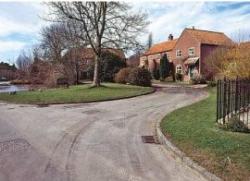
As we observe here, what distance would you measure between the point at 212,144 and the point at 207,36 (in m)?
38.1

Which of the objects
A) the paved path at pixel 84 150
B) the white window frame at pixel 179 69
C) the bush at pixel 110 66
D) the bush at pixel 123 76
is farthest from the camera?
the white window frame at pixel 179 69

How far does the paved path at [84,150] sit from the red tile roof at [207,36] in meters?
30.3

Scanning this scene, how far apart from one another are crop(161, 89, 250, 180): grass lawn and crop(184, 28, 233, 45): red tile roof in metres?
31.8

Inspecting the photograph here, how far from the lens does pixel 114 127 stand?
416 inches

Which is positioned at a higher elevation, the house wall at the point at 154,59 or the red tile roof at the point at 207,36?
the red tile roof at the point at 207,36

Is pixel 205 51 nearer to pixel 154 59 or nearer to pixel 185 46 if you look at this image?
pixel 185 46

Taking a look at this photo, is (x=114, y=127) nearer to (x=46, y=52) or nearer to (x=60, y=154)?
(x=60, y=154)

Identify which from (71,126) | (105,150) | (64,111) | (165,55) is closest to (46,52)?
(165,55)

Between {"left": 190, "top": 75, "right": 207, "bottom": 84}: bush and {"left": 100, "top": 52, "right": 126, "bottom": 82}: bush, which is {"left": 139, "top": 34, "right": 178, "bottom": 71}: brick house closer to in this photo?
{"left": 190, "top": 75, "right": 207, "bottom": 84}: bush

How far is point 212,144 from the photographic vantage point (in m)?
7.24

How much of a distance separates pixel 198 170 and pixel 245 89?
699 cm

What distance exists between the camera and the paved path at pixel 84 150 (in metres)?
5.81

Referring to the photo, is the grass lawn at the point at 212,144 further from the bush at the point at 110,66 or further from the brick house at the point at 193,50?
A: the brick house at the point at 193,50

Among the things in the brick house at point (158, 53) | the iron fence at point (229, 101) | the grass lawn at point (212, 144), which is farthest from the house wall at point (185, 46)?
the grass lawn at point (212, 144)
